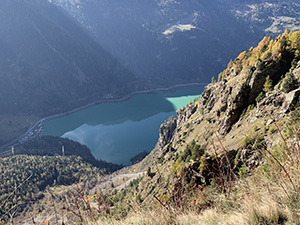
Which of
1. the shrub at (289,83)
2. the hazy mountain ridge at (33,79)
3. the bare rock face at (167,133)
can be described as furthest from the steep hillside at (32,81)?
the shrub at (289,83)

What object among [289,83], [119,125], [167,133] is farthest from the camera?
[119,125]

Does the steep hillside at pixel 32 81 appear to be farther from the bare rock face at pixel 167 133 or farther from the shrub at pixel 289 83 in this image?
the shrub at pixel 289 83

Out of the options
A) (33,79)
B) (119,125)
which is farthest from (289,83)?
(33,79)

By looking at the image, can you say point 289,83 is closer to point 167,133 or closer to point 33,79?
point 167,133

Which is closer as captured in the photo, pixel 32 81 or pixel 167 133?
pixel 167 133

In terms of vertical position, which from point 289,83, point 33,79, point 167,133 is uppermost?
point 33,79

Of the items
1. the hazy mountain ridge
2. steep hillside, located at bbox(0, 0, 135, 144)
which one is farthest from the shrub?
the hazy mountain ridge

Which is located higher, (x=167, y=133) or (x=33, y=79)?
(x=33, y=79)

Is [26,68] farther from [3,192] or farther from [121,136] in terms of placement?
[3,192]

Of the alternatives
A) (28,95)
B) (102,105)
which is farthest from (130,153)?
(28,95)
